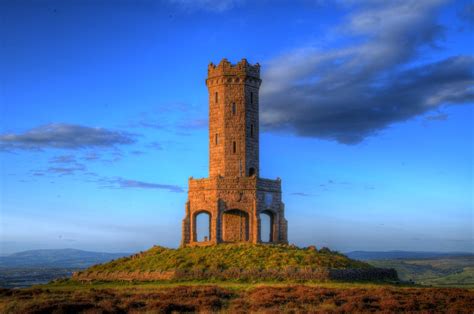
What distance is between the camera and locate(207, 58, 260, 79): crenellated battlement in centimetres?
5022

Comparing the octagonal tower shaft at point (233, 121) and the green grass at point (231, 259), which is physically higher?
the octagonal tower shaft at point (233, 121)

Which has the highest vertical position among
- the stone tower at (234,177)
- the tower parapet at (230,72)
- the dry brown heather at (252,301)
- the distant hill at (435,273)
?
the tower parapet at (230,72)

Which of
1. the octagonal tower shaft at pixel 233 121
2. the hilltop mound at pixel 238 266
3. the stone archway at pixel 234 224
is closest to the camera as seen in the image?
the hilltop mound at pixel 238 266

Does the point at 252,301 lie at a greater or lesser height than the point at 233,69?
lesser

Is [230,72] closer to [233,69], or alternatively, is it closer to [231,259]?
[233,69]

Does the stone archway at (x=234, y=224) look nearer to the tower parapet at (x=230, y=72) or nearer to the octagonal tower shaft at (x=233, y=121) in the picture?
the octagonal tower shaft at (x=233, y=121)

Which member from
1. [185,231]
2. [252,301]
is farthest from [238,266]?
[252,301]

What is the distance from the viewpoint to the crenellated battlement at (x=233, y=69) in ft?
165

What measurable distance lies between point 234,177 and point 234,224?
13.9ft

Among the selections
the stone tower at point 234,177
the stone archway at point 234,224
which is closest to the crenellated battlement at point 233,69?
the stone tower at point 234,177

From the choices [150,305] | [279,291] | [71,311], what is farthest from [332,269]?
[71,311]

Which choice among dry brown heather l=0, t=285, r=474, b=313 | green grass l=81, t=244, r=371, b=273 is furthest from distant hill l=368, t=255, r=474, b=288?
dry brown heather l=0, t=285, r=474, b=313

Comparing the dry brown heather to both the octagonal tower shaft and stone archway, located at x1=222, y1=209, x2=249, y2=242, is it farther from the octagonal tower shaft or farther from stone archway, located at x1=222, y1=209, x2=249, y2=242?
the octagonal tower shaft

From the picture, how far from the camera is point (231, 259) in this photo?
3978 cm
